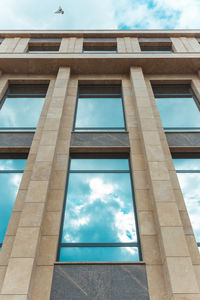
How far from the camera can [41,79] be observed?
14.1m

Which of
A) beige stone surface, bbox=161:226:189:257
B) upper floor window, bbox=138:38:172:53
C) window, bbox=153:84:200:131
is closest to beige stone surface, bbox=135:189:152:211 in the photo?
beige stone surface, bbox=161:226:189:257

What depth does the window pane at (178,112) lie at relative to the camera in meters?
11.6

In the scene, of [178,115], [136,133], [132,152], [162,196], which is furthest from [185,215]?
[178,115]

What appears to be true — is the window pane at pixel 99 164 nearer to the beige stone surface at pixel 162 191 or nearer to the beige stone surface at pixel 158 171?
the beige stone surface at pixel 158 171

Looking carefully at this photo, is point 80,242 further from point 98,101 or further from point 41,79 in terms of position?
point 41,79

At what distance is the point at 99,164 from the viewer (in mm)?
9609

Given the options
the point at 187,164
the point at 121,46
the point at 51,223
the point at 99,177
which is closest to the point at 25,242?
the point at 51,223

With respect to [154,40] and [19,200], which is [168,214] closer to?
[19,200]

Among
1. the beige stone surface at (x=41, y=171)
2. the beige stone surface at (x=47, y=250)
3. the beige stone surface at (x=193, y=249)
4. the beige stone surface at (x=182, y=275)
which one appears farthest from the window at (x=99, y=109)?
the beige stone surface at (x=182, y=275)

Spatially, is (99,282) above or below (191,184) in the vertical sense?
below

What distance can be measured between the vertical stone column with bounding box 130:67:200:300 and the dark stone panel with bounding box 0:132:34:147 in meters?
5.31

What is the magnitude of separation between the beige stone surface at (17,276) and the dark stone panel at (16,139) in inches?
214

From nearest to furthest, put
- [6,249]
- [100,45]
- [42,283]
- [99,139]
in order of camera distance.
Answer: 1. [42,283]
2. [6,249]
3. [99,139]
4. [100,45]

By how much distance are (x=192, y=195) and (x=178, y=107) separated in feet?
20.7
